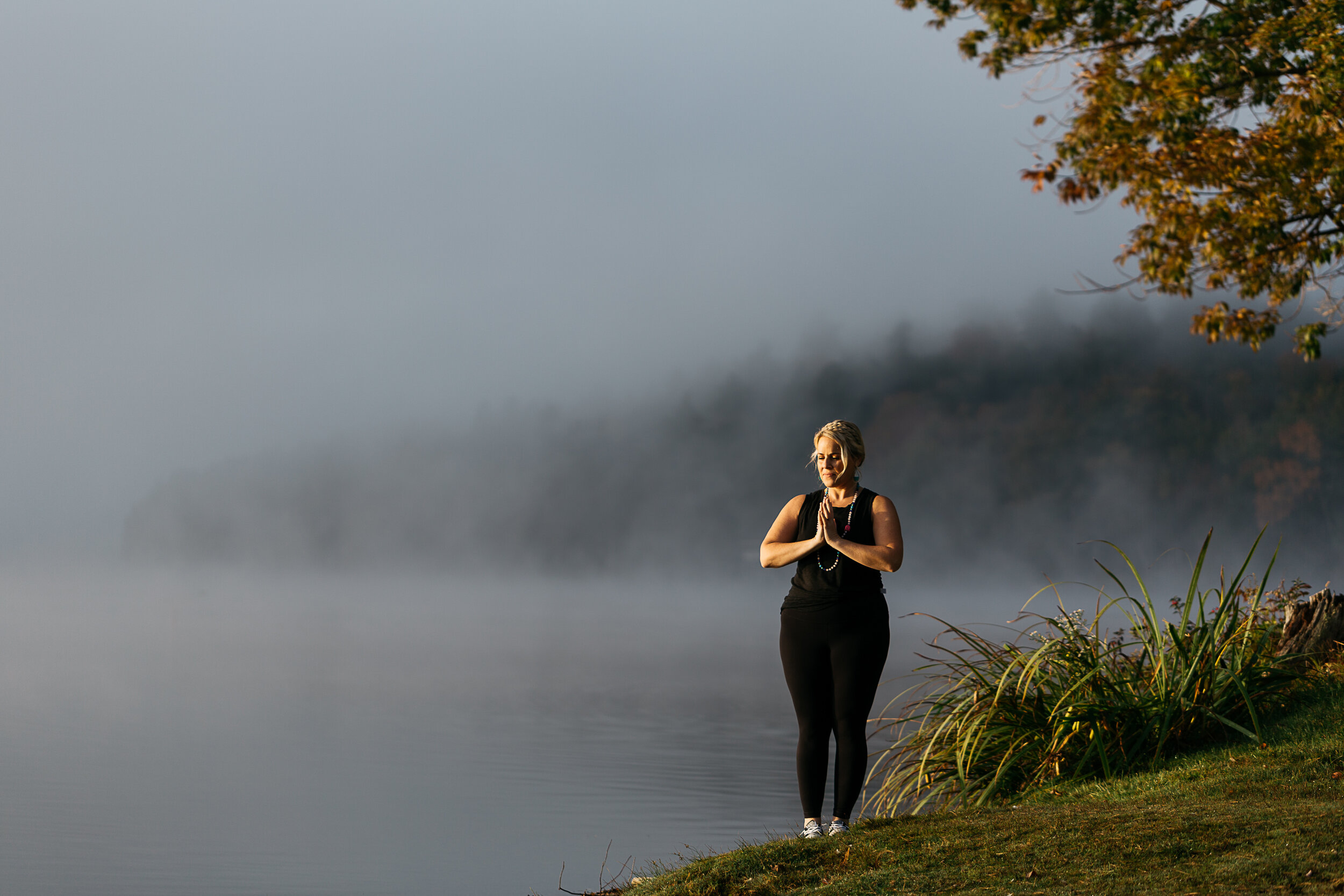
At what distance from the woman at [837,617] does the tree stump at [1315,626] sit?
12.2 feet

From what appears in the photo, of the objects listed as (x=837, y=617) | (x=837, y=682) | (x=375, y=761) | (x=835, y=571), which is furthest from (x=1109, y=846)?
(x=375, y=761)

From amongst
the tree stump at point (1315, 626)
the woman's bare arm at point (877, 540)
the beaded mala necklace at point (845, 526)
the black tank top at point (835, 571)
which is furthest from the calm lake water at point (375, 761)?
the tree stump at point (1315, 626)

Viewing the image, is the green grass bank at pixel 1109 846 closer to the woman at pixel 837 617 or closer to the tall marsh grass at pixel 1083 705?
the woman at pixel 837 617

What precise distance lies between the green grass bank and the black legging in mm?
245

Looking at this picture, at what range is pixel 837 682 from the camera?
4977 mm

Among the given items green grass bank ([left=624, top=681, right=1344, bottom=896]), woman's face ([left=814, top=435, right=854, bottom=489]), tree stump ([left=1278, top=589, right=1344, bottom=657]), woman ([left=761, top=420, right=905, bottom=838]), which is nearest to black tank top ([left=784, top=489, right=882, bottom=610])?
woman ([left=761, top=420, right=905, bottom=838])

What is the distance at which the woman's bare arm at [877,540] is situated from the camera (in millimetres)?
4953

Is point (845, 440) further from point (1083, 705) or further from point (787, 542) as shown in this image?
point (1083, 705)

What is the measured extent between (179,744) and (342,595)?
83030 mm

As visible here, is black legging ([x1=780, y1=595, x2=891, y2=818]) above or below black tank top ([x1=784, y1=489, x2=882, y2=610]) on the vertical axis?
below

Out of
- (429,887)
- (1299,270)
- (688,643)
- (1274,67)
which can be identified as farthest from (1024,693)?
(688,643)

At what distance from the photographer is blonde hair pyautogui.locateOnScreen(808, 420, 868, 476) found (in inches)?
202

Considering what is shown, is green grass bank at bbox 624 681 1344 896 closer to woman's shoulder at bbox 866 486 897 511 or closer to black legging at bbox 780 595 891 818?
black legging at bbox 780 595 891 818

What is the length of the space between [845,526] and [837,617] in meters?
0.44
